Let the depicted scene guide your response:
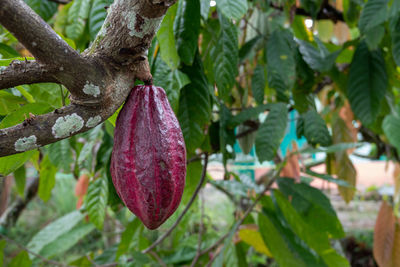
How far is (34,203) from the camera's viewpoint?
4.88 metres

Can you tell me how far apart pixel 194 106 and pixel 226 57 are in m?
0.14

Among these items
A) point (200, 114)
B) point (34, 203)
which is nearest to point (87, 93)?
point (200, 114)

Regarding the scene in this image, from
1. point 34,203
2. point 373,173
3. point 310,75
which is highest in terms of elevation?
point 310,75

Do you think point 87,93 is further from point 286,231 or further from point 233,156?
point 286,231

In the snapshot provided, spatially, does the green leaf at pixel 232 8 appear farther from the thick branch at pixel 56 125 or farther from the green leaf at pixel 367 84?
the green leaf at pixel 367 84

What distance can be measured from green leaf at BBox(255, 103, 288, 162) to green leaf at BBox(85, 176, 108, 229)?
51cm

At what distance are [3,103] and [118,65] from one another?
0.99 feet

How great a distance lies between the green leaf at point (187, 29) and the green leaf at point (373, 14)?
1.86 ft

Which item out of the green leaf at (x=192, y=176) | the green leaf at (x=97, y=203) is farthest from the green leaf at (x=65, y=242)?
the green leaf at (x=192, y=176)

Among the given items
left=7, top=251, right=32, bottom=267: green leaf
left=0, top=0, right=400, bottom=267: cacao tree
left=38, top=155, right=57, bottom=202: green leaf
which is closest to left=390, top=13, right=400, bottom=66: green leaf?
left=0, top=0, right=400, bottom=267: cacao tree

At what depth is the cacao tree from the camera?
43 centimetres

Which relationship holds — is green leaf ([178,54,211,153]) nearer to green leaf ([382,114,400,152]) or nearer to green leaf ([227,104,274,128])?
green leaf ([227,104,274,128])

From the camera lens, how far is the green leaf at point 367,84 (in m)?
1.26

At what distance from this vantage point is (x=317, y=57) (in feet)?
4.30
